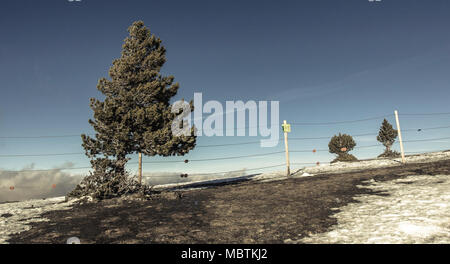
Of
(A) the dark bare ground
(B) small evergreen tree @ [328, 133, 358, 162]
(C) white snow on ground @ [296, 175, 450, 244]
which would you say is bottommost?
(A) the dark bare ground

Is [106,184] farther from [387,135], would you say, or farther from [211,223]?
[387,135]

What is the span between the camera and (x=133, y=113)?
58.2 ft

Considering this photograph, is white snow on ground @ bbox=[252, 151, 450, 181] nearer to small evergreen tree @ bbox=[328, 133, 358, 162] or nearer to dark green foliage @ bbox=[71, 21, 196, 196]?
dark green foliage @ bbox=[71, 21, 196, 196]

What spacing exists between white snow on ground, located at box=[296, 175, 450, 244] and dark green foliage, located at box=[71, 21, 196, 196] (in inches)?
498

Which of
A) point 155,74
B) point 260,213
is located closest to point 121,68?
point 155,74

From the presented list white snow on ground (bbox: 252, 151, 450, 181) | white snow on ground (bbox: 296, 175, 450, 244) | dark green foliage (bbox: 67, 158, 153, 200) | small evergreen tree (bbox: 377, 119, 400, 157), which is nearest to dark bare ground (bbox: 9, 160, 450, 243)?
white snow on ground (bbox: 296, 175, 450, 244)

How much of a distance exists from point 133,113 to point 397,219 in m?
16.6

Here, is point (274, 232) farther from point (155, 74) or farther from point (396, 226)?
point (155, 74)

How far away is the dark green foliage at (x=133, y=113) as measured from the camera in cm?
1559

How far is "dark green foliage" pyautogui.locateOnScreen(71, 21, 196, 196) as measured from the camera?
1559 cm

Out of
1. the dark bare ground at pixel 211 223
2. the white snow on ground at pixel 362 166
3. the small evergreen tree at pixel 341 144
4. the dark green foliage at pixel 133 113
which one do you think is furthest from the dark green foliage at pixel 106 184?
the small evergreen tree at pixel 341 144
